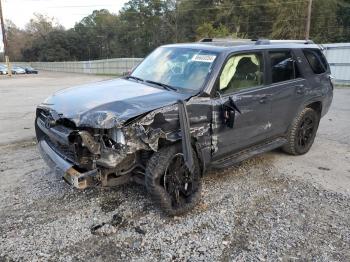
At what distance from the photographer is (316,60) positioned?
6.07 meters

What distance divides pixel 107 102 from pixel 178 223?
150 centimetres

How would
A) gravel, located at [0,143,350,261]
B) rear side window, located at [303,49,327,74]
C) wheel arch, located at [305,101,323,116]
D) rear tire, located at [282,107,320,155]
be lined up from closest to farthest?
gravel, located at [0,143,350,261], rear tire, located at [282,107,320,155], rear side window, located at [303,49,327,74], wheel arch, located at [305,101,323,116]

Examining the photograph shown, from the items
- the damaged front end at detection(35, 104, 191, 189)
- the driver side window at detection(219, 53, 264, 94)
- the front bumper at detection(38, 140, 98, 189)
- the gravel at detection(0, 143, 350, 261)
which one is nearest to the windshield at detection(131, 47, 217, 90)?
the driver side window at detection(219, 53, 264, 94)

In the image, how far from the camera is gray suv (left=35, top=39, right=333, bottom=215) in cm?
358

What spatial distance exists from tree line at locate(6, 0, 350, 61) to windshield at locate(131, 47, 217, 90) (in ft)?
116

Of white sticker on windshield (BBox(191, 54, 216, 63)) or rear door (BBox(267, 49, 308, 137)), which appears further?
rear door (BBox(267, 49, 308, 137))

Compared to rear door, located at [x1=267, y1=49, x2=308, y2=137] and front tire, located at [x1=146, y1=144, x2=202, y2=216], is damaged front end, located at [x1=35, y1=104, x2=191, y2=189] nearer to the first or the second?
front tire, located at [x1=146, y1=144, x2=202, y2=216]

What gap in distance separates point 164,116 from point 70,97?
128 cm

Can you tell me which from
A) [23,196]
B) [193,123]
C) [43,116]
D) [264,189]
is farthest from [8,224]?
[264,189]

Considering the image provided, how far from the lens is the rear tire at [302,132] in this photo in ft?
18.7

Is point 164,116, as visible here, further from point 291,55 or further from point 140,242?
point 291,55

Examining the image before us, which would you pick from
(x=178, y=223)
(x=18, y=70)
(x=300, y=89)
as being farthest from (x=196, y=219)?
(x=18, y=70)

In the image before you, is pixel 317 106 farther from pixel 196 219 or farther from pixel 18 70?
pixel 18 70

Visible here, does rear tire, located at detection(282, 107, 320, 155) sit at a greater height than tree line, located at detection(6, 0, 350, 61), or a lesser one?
lesser
